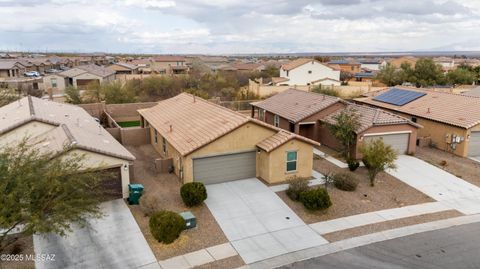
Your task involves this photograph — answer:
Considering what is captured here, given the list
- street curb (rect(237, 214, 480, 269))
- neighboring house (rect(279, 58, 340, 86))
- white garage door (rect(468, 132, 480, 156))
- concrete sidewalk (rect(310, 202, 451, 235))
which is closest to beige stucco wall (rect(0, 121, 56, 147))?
street curb (rect(237, 214, 480, 269))

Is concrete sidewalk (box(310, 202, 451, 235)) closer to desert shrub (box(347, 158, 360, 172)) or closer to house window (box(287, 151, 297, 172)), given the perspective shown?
house window (box(287, 151, 297, 172))

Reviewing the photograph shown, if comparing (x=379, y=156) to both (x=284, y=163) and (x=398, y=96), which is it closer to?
(x=284, y=163)

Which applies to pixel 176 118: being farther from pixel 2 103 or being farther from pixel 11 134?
pixel 2 103

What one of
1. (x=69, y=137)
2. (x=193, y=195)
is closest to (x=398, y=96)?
(x=193, y=195)

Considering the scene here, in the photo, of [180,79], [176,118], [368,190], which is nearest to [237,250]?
[368,190]

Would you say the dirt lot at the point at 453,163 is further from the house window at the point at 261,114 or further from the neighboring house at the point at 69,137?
the neighboring house at the point at 69,137

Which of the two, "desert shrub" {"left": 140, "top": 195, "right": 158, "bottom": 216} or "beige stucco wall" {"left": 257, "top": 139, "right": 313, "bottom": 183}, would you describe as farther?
"beige stucco wall" {"left": 257, "top": 139, "right": 313, "bottom": 183}

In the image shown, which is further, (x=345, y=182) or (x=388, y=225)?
(x=345, y=182)
